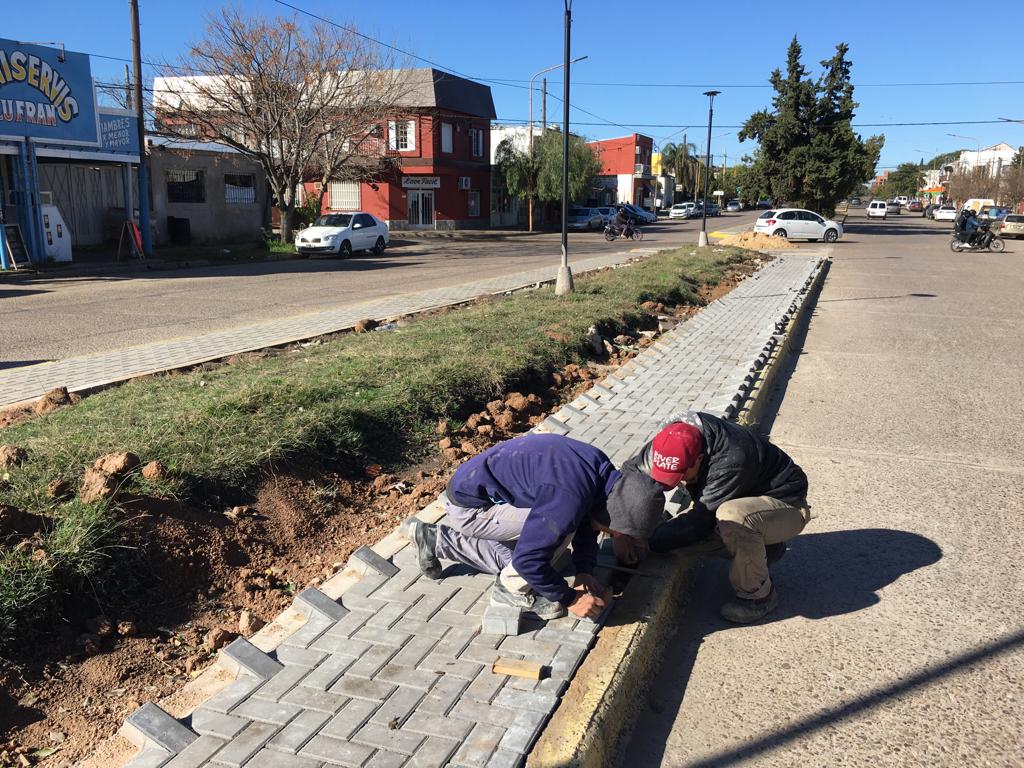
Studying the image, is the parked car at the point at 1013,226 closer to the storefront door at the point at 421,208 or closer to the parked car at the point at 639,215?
the parked car at the point at 639,215

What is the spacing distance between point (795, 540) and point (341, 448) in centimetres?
277

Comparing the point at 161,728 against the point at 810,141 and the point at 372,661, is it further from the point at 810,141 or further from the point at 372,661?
the point at 810,141

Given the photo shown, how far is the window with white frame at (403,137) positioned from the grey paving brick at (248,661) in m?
42.6

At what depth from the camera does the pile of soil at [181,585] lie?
297 cm

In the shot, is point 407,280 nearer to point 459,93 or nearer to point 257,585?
point 257,585

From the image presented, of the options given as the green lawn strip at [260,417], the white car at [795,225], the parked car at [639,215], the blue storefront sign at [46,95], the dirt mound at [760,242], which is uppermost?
the blue storefront sign at [46,95]

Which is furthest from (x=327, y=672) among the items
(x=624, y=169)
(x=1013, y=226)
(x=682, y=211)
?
(x=624, y=169)

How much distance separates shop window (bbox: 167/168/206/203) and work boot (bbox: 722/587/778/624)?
2811 cm

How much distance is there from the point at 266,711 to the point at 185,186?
2909 cm

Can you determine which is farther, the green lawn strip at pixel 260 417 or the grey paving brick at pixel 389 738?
the green lawn strip at pixel 260 417

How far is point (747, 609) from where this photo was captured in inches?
151

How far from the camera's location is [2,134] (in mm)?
18750

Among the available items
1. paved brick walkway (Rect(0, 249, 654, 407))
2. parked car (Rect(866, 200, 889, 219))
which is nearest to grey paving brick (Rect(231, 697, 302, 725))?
paved brick walkway (Rect(0, 249, 654, 407))

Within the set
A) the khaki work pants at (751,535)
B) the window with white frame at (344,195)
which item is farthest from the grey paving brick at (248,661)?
the window with white frame at (344,195)
